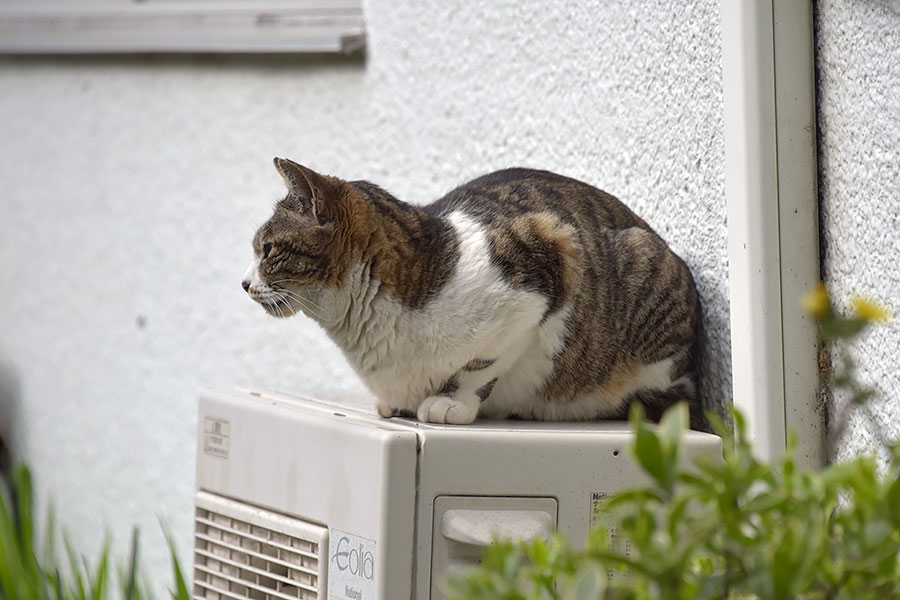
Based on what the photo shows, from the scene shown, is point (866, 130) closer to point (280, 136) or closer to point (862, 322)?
point (862, 322)

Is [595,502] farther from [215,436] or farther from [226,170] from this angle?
[226,170]

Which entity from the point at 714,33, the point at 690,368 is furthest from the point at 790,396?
the point at 714,33

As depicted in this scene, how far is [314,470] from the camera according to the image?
122 centimetres

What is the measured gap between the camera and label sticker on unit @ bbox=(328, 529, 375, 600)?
112 cm

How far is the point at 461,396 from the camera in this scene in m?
1.28

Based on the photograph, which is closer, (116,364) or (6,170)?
(116,364)

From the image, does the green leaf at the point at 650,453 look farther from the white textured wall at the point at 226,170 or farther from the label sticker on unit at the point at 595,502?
the white textured wall at the point at 226,170

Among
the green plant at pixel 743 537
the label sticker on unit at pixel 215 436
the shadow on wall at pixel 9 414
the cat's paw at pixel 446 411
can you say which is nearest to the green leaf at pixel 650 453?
the green plant at pixel 743 537

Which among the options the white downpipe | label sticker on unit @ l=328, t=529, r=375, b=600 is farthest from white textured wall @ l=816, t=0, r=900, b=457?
label sticker on unit @ l=328, t=529, r=375, b=600

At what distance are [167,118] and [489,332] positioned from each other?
1531mm

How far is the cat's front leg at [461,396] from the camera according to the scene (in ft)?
4.09

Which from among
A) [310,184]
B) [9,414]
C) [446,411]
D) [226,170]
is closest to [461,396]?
[446,411]

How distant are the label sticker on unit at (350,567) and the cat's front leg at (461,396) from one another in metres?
0.18

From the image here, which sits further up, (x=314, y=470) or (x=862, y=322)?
(x=862, y=322)
